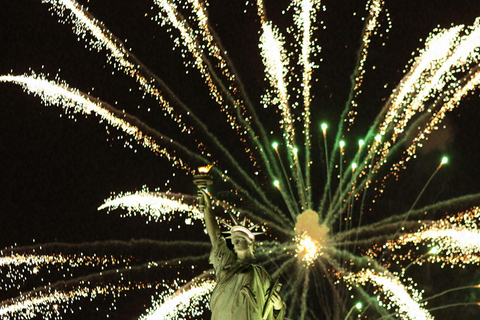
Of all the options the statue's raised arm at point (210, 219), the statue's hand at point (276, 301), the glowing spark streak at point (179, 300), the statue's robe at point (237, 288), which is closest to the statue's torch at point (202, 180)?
the statue's raised arm at point (210, 219)

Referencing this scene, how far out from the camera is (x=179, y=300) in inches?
1147

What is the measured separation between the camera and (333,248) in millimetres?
31609

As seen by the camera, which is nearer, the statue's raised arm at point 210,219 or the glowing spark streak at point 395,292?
the statue's raised arm at point 210,219

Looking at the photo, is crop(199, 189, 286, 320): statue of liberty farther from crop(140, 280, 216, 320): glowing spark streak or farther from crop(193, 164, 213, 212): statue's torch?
crop(140, 280, 216, 320): glowing spark streak

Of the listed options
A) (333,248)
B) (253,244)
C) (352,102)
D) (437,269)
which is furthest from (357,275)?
(253,244)

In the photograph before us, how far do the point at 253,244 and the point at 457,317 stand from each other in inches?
1208

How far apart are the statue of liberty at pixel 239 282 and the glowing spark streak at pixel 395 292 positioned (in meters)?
16.9

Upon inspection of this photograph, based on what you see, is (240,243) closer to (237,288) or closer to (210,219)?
(210,219)

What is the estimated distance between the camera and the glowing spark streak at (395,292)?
29.5 metres

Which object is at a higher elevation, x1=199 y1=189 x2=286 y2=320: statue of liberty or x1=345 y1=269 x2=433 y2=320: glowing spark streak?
x1=345 y1=269 x2=433 y2=320: glowing spark streak

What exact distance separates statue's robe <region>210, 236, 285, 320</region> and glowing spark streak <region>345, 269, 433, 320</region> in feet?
55.7

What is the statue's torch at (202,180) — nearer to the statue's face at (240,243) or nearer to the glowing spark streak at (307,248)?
the statue's face at (240,243)

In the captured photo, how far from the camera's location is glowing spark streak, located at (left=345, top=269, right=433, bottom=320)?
29.5 meters

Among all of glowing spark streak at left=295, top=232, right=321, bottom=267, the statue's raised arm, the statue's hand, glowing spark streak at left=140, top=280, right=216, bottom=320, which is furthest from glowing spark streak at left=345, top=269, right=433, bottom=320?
the statue's raised arm
